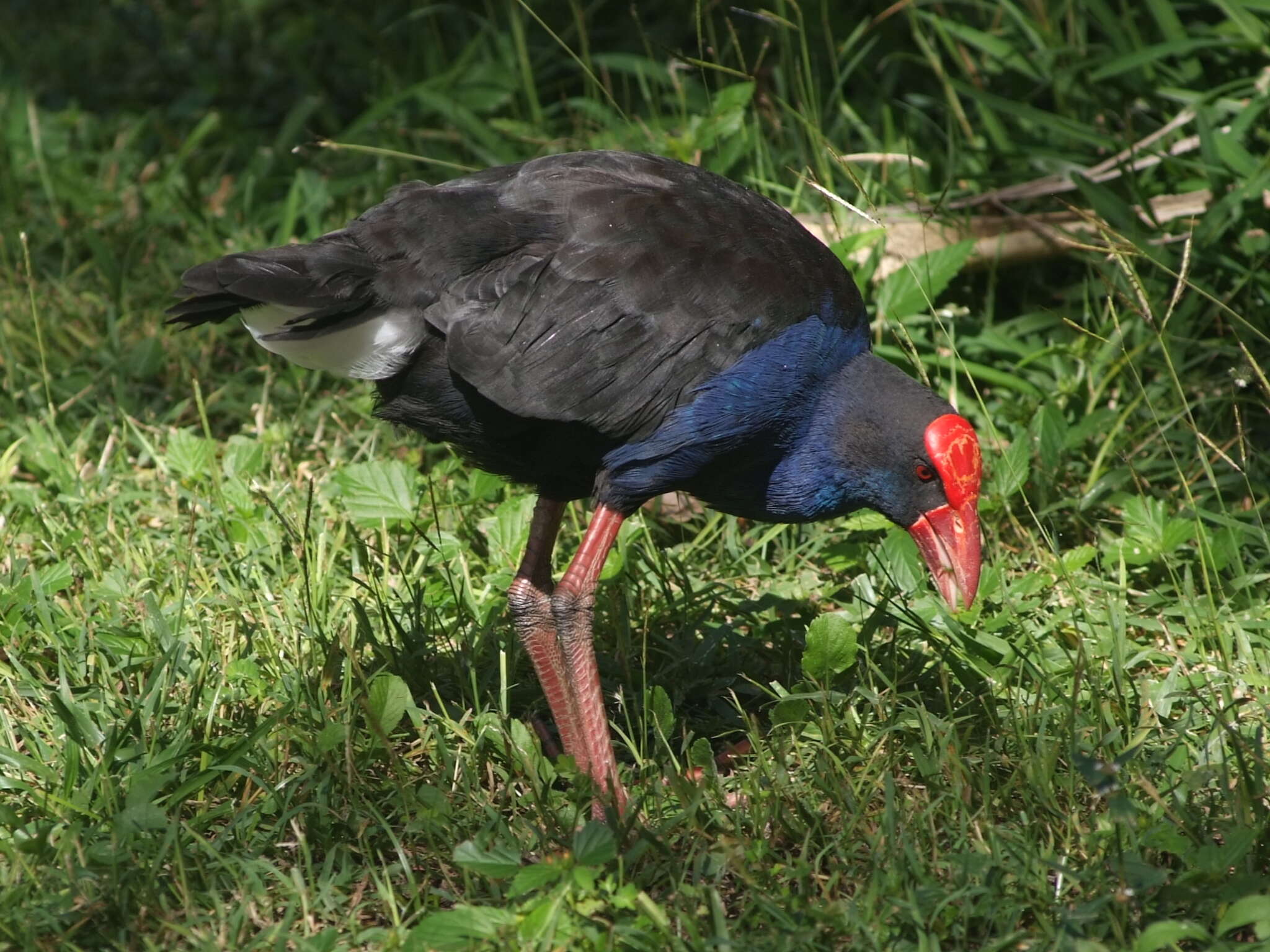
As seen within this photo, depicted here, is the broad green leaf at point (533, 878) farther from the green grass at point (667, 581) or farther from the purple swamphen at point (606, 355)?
the purple swamphen at point (606, 355)

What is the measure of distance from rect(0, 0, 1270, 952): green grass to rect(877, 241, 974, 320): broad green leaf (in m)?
0.02

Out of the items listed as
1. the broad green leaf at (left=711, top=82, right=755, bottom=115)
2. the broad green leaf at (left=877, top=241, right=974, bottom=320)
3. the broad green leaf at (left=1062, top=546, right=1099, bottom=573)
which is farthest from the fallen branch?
the broad green leaf at (left=1062, top=546, right=1099, bottom=573)

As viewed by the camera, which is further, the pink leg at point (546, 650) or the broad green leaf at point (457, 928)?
the pink leg at point (546, 650)

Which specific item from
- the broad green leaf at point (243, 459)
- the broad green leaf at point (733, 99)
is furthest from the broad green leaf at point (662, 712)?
the broad green leaf at point (733, 99)

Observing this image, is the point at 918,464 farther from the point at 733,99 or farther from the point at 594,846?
the point at 733,99

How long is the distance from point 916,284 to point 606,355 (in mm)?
1351

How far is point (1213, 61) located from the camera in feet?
13.4

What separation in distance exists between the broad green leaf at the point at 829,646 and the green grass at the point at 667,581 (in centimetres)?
1

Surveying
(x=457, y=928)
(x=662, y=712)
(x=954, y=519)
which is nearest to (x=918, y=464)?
(x=954, y=519)

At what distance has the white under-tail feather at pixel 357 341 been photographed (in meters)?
2.51

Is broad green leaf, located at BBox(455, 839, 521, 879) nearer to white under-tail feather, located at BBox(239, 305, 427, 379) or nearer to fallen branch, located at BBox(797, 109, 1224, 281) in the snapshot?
white under-tail feather, located at BBox(239, 305, 427, 379)

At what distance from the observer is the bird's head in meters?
2.57

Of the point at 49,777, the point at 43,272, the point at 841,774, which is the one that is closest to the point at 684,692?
the point at 841,774

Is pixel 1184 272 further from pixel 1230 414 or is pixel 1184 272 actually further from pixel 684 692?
pixel 684 692
